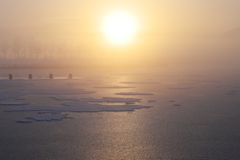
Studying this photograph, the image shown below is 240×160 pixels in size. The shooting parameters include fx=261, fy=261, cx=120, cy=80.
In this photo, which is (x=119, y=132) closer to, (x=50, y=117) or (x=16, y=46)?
(x=50, y=117)

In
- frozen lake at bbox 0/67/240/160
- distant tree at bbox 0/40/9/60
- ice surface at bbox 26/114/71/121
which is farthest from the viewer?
distant tree at bbox 0/40/9/60

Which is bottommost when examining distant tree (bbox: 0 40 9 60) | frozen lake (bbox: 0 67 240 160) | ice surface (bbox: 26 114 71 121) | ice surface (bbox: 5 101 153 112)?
frozen lake (bbox: 0 67 240 160)

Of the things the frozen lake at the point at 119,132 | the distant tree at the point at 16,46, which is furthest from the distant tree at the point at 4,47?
the frozen lake at the point at 119,132

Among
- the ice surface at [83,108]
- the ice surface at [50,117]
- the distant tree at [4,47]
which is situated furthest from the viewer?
the distant tree at [4,47]

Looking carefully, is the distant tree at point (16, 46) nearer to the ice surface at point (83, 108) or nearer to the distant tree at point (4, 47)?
the distant tree at point (4, 47)

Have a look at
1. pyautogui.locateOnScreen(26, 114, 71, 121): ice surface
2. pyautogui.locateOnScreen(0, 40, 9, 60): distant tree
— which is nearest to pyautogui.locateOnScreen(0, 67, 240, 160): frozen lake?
pyautogui.locateOnScreen(26, 114, 71, 121): ice surface

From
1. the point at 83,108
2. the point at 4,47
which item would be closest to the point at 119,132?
the point at 83,108

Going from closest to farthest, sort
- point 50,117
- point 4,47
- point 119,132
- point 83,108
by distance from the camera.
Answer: point 119,132
point 50,117
point 83,108
point 4,47

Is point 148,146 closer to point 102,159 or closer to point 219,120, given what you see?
point 102,159

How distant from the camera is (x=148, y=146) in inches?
241

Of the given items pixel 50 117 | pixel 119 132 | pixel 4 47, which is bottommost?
pixel 119 132

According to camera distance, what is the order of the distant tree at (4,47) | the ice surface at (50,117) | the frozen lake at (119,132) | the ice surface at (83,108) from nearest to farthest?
1. the frozen lake at (119,132)
2. the ice surface at (50,117)
3. the ice surface at (83,108)
4. the distant tree at (4,47)

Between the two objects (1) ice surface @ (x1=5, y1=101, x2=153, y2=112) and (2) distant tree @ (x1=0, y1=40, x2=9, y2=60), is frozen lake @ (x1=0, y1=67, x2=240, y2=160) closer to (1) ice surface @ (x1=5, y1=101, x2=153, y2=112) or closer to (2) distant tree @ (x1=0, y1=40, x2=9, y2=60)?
(1) ice surface @ (x1=5, y1=101, x2=153, y2=112)

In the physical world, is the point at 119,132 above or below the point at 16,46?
below
